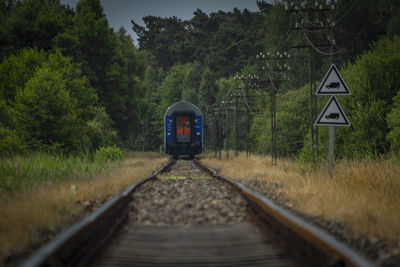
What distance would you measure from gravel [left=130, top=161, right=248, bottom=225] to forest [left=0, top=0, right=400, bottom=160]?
6.39 m

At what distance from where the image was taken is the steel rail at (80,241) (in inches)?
127

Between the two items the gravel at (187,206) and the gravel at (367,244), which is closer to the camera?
the gravel at (367,244)

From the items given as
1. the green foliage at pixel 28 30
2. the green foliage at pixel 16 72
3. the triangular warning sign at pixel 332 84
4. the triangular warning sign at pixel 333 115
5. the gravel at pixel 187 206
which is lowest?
the gravel at pixel 187 206

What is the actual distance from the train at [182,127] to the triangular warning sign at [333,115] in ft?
69.1

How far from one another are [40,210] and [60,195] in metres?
1.65

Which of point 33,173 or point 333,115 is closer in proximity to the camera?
point 333,115

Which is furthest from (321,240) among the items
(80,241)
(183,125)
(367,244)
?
(183,125)

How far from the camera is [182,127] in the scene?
30.6 metres

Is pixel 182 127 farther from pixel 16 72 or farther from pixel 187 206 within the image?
pixel 187 206

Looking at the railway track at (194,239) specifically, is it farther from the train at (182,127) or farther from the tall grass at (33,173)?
the train at (182,127)

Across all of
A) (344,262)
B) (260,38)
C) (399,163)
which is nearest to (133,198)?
(344,262)

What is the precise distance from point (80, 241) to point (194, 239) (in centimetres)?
137

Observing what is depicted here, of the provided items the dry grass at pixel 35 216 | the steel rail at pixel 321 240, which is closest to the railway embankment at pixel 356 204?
the steel rail at pixel 321 240

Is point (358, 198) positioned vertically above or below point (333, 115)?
below
